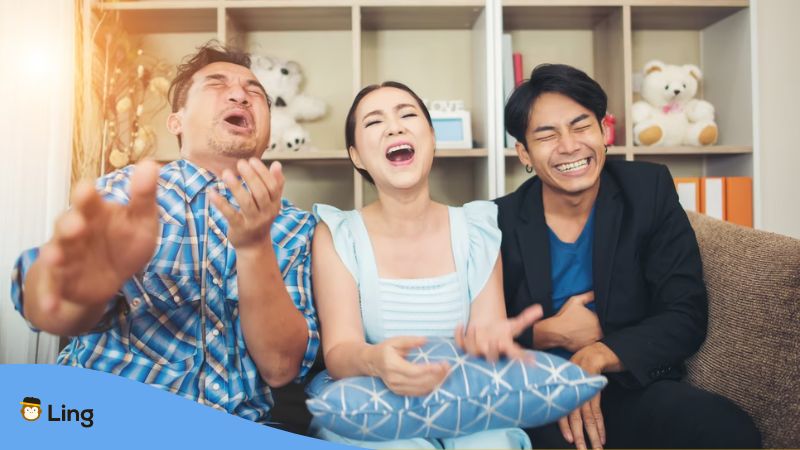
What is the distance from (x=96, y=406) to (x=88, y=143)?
1042 mm

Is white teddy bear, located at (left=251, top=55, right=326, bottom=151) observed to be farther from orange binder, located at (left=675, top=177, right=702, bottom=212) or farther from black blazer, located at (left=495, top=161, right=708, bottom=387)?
orange binder, located at (left=675, top=177, right=702, bottom=212)

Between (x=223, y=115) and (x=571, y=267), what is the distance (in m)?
0.68

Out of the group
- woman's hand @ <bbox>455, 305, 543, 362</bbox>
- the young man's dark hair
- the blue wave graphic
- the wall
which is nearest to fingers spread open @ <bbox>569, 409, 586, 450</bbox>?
woman's hand @ <bbox>455, 305, 543, 362</bbox>

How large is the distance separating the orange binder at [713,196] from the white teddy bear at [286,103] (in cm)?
125

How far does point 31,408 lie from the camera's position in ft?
2.54

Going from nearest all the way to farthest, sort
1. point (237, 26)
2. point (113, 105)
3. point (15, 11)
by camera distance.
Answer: point (15, 11)
point (113, 105)
point (237, 26)

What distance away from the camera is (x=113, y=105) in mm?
1753

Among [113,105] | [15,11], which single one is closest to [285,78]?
[113,105]

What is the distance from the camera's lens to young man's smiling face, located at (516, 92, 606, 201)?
1046 mm

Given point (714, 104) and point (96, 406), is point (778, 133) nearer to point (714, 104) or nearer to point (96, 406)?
point (714, 104)

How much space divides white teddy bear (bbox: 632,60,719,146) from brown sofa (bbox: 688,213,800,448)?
0.96m

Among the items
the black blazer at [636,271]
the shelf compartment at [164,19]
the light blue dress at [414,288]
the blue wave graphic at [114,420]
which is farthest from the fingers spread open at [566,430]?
the shelf compartment at [164,19]

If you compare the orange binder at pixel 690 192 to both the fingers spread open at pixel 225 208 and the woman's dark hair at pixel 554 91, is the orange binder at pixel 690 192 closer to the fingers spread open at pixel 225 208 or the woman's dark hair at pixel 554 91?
the woman's dark hair at pixel 554 91

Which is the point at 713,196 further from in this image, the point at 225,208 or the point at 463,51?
the point at 225,208
